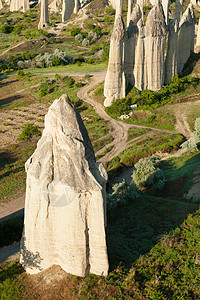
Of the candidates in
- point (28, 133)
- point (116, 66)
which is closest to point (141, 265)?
point (28, 133)

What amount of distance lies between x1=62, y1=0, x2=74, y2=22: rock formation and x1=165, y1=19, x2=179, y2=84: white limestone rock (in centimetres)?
5412

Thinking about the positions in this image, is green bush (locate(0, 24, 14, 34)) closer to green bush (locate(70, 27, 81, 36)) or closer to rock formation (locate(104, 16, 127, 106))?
green bush (locate(70, 27, 81, 36))

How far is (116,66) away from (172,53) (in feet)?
28.2

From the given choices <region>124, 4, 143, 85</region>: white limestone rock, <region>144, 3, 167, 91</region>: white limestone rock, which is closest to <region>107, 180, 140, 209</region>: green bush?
<region>124, 4, 143, 85</region>: white limestone rock

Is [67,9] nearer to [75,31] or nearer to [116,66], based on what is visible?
[75,31]

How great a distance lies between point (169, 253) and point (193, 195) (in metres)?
7.69

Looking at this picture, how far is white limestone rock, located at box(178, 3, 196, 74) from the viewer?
4722 cm

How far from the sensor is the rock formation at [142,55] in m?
42.6

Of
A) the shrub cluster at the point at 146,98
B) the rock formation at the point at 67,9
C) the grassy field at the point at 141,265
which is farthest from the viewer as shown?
the rock formation at the point at 67,9

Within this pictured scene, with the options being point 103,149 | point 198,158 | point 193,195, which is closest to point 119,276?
point 193,195

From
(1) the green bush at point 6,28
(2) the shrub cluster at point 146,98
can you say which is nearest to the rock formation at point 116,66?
(2) the shrub cluster at point 146,98

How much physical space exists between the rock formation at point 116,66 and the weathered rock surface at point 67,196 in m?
30.8

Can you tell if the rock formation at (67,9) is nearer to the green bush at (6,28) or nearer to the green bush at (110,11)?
the green bush at (110,11)

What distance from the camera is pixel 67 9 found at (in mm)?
92250
